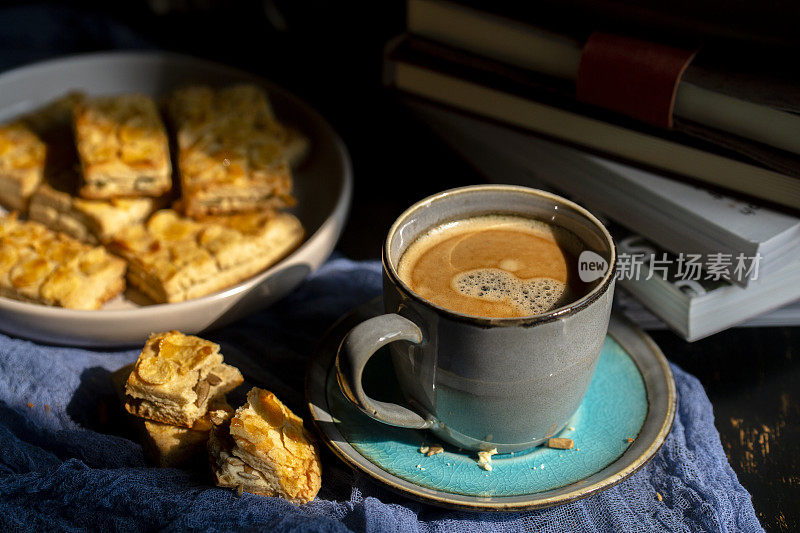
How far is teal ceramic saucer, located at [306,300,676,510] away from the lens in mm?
1131

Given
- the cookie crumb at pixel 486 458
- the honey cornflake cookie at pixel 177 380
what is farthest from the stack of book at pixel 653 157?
the honey cornflake cookie at pixel 177 380

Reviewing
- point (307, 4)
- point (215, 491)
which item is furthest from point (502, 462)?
point (307, 4)

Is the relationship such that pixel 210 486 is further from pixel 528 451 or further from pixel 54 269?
pixel 54 269

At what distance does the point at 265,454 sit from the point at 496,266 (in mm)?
480

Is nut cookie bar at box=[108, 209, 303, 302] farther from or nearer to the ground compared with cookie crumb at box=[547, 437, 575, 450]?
farther from the ground

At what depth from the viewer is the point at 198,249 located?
1.66 metres

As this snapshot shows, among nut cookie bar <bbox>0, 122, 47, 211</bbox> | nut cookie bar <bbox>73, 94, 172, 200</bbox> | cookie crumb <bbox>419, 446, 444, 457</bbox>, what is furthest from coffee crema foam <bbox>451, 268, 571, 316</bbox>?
nut cookie bar <bbox>0, 122, 47, 211</bbox>

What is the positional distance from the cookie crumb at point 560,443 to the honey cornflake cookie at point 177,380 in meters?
0.56

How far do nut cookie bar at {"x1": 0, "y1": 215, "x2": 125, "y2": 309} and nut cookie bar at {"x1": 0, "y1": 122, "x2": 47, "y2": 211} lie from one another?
5.8 inches

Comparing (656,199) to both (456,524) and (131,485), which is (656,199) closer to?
(456,524)

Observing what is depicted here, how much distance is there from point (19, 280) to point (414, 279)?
0.88 m

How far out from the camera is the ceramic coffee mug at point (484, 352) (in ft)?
3.47

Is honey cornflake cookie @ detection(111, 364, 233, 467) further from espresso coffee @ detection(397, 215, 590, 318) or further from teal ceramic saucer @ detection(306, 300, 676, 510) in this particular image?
espresso coffee @ detection(397, 215, 590, 318)

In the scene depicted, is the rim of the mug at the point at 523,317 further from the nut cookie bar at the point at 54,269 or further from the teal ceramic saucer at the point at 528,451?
the nut cookie bar at the point at 54,269
